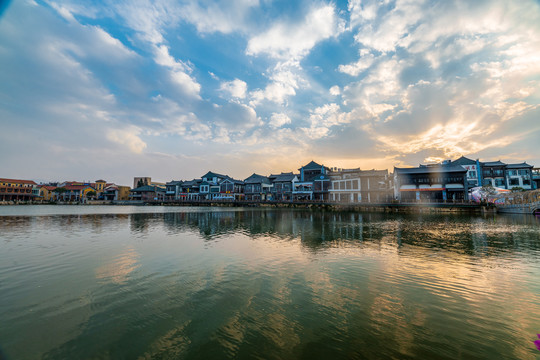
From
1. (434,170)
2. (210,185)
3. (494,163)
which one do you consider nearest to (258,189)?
(210,185)

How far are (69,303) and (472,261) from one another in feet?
54.3

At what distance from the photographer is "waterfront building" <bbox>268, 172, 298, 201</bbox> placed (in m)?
74.0

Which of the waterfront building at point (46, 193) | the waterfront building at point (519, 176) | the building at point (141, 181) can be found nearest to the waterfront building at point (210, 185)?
the building at point (141, 181)

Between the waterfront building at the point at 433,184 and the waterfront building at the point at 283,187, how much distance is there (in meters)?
31.6

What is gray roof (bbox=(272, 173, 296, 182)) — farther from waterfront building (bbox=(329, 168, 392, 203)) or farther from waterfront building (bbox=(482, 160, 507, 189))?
waterfront building (bbox=(482, 160, 507, 189))

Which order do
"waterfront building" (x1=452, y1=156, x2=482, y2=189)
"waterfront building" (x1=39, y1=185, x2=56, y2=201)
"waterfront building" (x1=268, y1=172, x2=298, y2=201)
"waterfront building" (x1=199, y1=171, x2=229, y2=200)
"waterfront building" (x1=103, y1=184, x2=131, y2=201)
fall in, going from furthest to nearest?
"waterfront building" (x1=103, y1=184, x2=131, y2=201)
"waterfront building" (x1=39, y1=185, x2=56, y2=201)
"waterfront building" (x1=199, y1=171, x2=229, y2=200)
"waterfront building" (x1=268, y1=172, x2=298, y2=201)
"waterfront building" (x1=452, y1=156, x2=482, y2=189)

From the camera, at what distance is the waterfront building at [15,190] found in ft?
301

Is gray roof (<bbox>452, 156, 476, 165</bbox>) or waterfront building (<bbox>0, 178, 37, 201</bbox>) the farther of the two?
waterfront building (<bbox>0, 178, 37, 201</bbox>)

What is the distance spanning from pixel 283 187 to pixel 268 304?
68.8 meters

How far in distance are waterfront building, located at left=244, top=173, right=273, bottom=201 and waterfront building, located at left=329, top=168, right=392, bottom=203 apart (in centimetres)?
2440

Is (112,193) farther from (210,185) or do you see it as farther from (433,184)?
(433,184)

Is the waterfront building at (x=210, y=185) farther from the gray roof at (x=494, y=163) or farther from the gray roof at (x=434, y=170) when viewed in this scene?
the gray roof at (x=494, y=163)

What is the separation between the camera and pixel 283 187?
7525cm

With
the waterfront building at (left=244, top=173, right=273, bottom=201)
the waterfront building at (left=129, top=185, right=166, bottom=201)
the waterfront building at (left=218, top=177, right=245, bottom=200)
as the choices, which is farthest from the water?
the waterfront building at (left=129, top=185, right=166, bottom=201)
